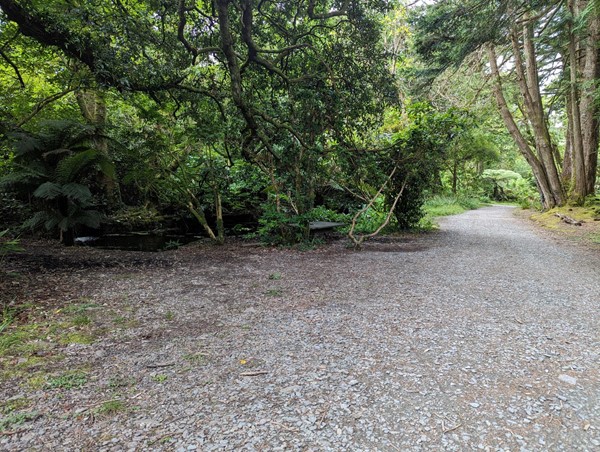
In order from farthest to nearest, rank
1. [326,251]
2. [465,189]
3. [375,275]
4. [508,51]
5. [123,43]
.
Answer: [465,189]
[508,51]
[326,251]
[375,275]
[123,43]

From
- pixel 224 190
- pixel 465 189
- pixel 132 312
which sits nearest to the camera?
pixel 132 312

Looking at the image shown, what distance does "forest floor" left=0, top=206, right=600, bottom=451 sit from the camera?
57.5 inches

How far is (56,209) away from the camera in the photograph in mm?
5359

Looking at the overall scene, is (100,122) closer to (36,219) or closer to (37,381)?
(36,219)

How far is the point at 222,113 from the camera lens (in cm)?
573

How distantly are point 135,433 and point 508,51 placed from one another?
14.4 m

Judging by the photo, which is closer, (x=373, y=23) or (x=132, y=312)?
(x=132, y=312)

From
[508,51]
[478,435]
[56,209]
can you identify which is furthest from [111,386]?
[508,51]

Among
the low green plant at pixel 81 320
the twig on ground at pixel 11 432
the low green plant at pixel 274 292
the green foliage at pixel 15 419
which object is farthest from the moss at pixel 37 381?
the low green plant at pixel 274 292

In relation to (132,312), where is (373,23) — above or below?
above

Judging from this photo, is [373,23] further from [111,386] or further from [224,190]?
[111,386]

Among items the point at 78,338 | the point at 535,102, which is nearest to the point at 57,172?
the point at 78,338

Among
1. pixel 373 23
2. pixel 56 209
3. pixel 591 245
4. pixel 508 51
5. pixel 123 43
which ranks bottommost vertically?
pixel 591 245

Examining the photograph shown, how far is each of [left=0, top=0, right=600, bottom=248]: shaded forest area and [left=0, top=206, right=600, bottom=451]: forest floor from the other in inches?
89.8
